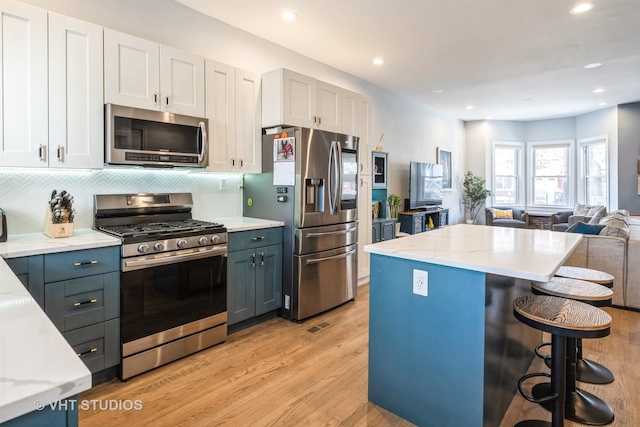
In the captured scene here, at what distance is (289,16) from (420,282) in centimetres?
A: 271

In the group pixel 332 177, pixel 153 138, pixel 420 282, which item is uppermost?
pixel 153 138

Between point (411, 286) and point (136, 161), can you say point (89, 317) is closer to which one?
point (136, 161)

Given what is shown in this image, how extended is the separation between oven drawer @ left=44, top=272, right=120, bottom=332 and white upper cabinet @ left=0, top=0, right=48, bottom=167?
797 mm

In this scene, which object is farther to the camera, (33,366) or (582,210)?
(582,210)

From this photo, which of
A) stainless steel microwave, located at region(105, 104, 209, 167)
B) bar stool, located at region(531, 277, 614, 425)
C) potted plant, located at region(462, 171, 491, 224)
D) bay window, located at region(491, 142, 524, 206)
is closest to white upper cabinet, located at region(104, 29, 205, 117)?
Answer: stainless steel microwave, located at region(105, 104, 209, 167)

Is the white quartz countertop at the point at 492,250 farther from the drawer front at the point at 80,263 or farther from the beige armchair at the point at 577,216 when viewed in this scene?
the beige armchair at the point at 577,216

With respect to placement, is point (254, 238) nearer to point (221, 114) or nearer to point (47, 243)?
point (221, 114)

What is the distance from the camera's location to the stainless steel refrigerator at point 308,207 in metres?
3.37

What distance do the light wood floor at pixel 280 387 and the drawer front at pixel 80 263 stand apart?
757mm

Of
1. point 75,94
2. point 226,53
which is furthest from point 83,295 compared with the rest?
point 226,53

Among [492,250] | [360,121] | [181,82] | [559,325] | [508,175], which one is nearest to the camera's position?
[559,325]

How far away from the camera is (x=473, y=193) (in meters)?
8.38

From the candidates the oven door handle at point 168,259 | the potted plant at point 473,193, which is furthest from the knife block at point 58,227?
the potted plant at point 473,193

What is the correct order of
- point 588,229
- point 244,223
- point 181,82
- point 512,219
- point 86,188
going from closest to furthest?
point 86,188 → point 181,82 → point 244,223 → point 588,229 → point 512,219
